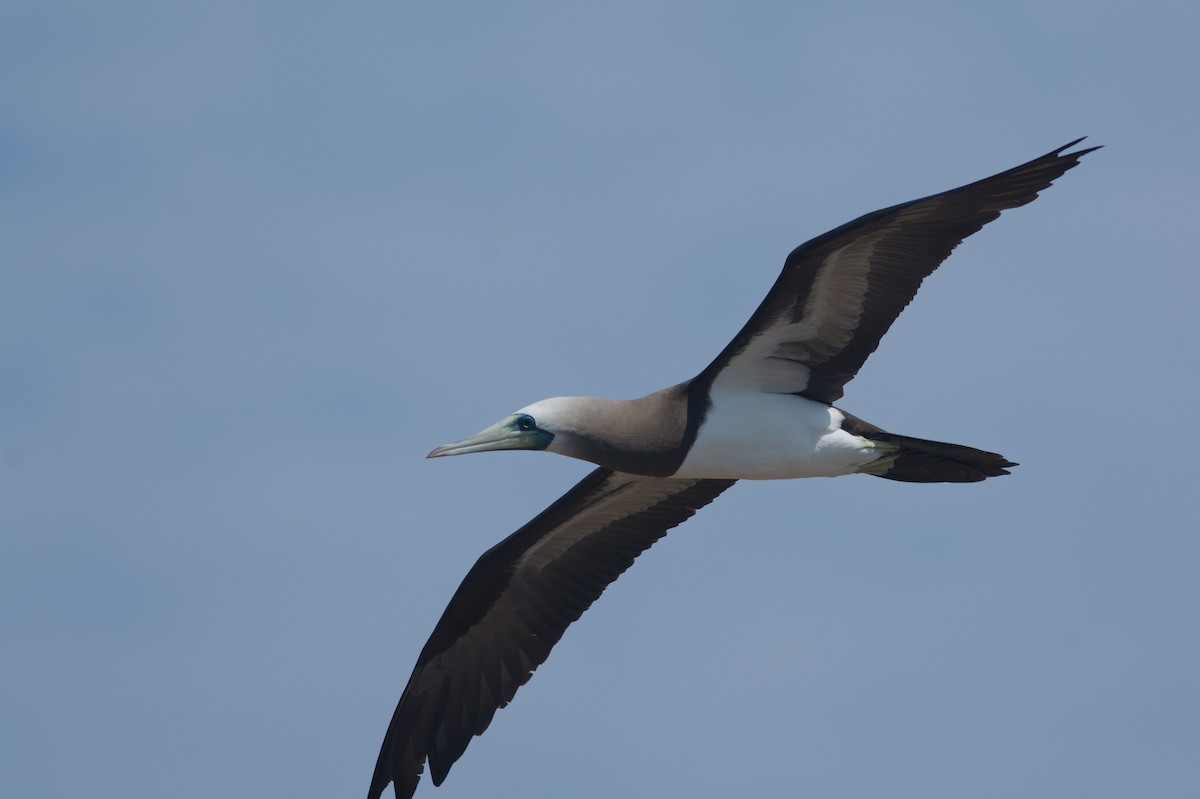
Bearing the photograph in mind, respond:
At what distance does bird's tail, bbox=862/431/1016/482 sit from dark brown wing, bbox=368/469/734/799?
2125 mm

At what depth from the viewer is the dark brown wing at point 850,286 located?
45.0 feet

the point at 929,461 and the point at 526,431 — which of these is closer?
the point at 526,431

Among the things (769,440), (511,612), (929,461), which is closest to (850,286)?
(769,440)

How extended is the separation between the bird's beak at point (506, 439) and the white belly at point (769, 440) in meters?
1.38

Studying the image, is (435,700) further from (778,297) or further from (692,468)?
(778,297)

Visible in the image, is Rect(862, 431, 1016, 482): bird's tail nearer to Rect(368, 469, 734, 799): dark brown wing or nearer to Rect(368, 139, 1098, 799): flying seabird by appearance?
Rect(368, 139, 1098, 799): flying seabird

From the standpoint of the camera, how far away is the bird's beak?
14.4m

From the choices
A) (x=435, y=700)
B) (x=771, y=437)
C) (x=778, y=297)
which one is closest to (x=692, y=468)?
(x=771, y=437)

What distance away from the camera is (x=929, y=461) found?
1527cm

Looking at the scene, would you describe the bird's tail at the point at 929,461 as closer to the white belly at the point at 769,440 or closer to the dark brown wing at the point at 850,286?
the white belly at the point at 769,440

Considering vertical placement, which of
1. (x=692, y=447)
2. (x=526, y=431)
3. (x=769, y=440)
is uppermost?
(x=526, y=431)

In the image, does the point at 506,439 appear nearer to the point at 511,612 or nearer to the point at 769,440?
the point at 769,440

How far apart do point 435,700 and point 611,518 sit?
8.42ft

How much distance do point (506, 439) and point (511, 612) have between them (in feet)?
10.1
